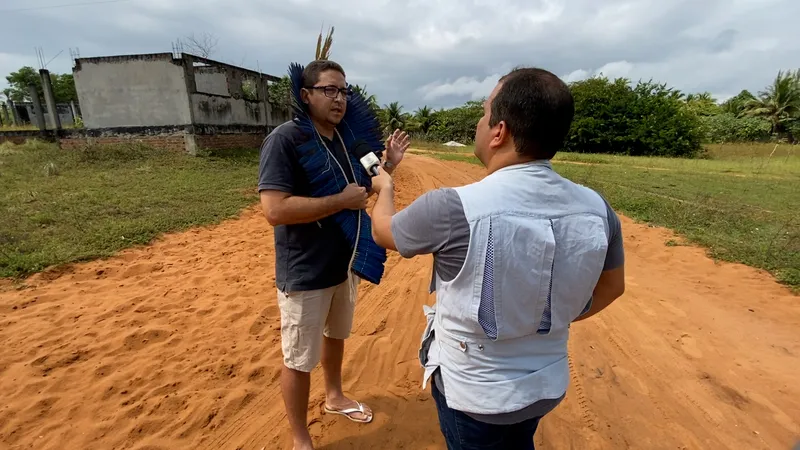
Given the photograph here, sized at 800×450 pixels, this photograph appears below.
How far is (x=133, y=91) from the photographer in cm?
1394

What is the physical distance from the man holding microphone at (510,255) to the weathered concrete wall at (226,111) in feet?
50.4

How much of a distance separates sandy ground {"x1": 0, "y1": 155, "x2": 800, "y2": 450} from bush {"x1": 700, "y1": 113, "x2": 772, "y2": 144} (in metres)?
35.0

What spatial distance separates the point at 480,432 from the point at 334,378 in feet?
5.22

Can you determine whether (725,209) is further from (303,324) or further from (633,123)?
(633,123)

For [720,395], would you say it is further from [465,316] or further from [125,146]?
[125,146]

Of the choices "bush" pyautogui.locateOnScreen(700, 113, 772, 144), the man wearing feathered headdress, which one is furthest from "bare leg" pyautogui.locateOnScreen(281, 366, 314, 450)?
"bush" pyautogui.locateOnScreen(700, 113, 772, 144)

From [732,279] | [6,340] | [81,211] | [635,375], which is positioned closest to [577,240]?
[635,375]

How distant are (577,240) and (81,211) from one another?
8.30 metres

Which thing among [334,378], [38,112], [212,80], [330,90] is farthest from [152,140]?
[330,90]

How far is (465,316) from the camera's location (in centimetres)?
116

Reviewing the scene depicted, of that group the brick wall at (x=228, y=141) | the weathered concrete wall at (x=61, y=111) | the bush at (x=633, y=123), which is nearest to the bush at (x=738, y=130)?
the bush at (x=633, y=123)

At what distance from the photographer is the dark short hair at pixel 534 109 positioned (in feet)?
3.53

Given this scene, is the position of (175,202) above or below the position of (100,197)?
below

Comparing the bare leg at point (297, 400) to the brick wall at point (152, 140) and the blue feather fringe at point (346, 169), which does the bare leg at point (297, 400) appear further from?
the brick wall at point (152, 140)
